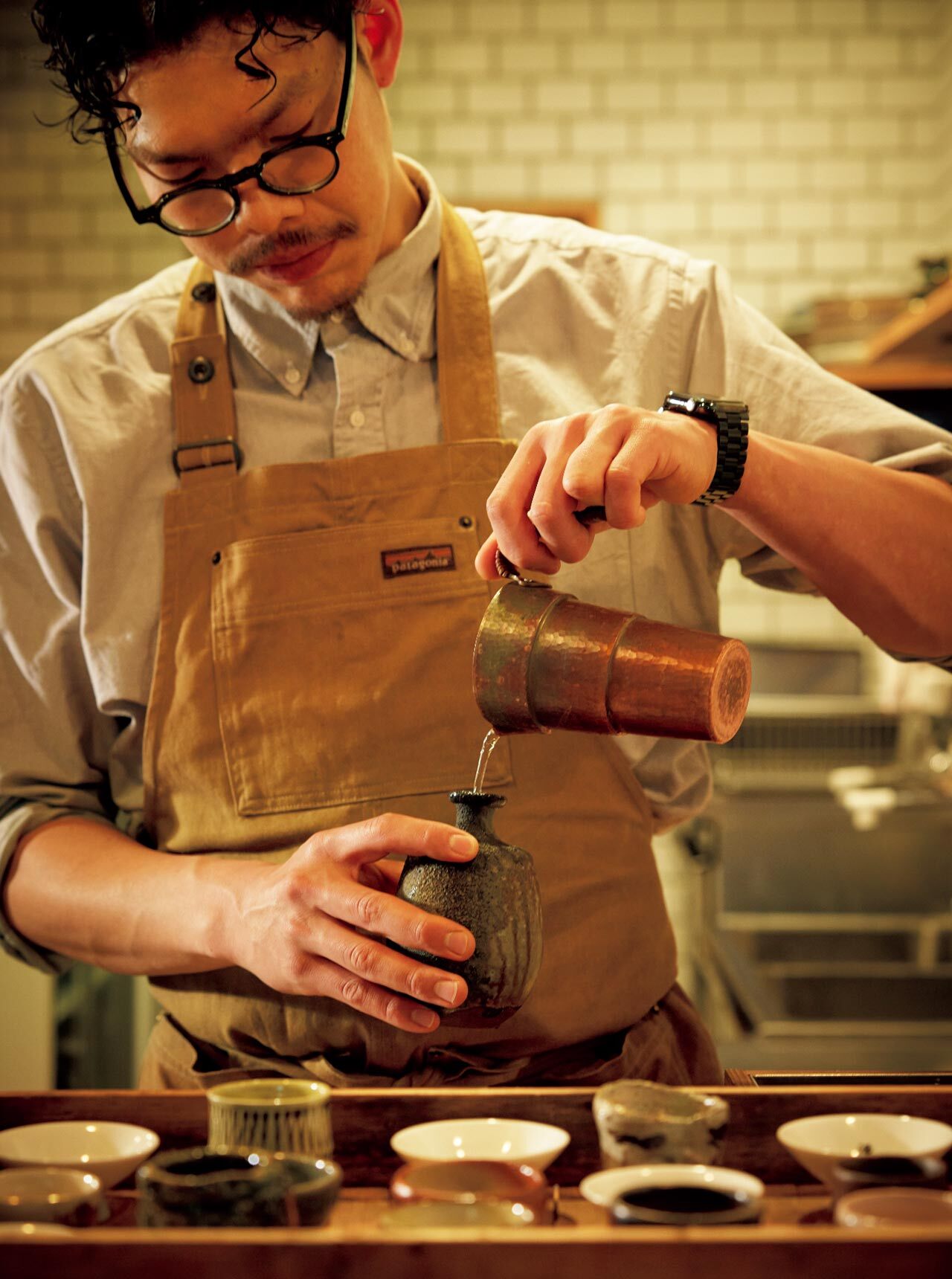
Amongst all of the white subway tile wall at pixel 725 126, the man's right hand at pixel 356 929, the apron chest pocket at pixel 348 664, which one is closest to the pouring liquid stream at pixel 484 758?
the apron chest pocket at pixel 348 664

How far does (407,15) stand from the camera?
4918 mm

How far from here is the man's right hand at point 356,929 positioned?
45.8 inches

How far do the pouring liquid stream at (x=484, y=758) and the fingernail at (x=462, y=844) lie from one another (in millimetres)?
184

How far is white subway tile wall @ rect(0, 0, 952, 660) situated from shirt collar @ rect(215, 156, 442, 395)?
3326 mm

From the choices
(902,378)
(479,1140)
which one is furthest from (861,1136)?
(902,378)

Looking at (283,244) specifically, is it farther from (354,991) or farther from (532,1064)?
(532,1064)

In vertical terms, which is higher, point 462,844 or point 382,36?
point 382,36

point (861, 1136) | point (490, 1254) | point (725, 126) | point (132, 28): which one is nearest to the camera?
point (490, 1254)

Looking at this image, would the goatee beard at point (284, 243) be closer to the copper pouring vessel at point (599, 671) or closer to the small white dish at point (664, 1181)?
the copper pouring vessel at point (599, 671)

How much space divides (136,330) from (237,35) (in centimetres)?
41

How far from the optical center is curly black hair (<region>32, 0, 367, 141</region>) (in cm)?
137

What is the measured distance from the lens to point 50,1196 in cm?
90

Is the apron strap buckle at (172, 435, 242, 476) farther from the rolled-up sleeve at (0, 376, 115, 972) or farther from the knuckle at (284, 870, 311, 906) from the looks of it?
the knuckle at (284, 870, 311, 906)

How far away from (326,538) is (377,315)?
283 millimetres
